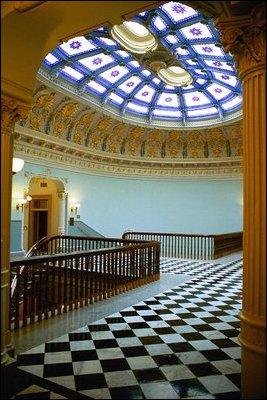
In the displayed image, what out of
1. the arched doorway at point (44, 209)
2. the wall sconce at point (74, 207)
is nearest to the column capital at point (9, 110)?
the arched doorway at point (44, 209)

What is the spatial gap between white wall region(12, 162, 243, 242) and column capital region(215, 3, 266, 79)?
14.2 meters

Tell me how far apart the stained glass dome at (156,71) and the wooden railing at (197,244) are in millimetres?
6063

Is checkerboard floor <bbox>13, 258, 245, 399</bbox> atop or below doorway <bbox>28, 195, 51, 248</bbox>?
below

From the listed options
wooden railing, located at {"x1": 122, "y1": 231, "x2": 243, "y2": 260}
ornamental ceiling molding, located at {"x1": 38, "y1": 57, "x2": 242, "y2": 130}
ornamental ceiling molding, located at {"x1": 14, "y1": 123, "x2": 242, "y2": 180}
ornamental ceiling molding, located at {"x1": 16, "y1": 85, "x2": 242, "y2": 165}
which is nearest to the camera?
ornamental ceiling molding, located at {"x1": 38, "y1": 57, "x2": 242, "y2": 130}

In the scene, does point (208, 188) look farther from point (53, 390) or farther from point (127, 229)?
point (53, 390)

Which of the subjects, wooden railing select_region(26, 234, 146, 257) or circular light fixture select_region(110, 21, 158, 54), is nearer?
circular light fixture select_region(110, 21, 158, 54)

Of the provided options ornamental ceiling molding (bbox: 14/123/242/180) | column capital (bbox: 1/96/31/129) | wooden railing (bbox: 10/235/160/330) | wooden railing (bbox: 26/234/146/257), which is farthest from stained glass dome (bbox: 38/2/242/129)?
wooden railing (bbox: 26/234/146/257)

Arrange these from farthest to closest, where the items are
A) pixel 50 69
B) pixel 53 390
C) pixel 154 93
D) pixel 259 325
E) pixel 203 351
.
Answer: pixel 154 93
pixel 50 69
pixel 203 351
pixel 53 390
pixel 259 325

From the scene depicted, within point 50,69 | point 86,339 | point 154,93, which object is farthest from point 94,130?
point 86,339

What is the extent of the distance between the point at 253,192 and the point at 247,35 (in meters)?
1.51

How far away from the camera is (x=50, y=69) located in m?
12.3

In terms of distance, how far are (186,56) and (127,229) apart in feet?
32.5

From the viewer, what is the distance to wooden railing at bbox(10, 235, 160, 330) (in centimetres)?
548

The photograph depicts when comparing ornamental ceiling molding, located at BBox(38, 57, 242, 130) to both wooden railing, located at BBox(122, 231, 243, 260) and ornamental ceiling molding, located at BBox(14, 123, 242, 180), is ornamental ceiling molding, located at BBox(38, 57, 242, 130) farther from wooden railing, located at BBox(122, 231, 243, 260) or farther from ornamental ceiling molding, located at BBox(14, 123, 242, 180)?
wooden railing, located at BBox(122, 231, 243, 260)
